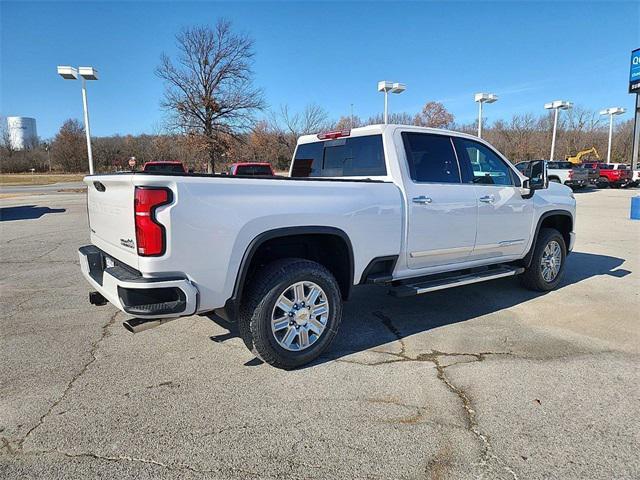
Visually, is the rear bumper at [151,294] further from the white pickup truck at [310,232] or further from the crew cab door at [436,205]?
the crew cab door at [436,205]

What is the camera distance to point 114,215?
3246mm

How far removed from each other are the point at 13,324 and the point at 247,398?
3.05 meters

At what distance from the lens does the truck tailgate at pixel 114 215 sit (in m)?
2.93

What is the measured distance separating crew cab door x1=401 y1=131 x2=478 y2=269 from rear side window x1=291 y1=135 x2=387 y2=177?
0.31m

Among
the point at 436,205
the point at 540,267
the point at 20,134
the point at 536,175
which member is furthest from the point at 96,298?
the point at 20,134

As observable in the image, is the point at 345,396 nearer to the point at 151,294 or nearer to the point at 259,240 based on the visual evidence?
the point at 259,240

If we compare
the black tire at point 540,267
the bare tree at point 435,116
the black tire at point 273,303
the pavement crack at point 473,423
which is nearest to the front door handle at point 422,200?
the black tire at point 273,303

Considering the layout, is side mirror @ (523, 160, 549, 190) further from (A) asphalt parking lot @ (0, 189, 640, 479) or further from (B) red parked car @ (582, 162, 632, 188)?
(B) red parked car @ (582, 162, 632, 188)

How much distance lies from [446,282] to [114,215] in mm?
3107

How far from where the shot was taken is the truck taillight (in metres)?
2.79

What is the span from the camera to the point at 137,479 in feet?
7.54

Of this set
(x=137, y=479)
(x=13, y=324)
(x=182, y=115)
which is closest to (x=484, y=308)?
(x=137, y=479)

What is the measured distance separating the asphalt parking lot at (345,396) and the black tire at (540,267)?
537mm

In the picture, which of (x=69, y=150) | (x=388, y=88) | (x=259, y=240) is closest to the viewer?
(x=259, y=240)
